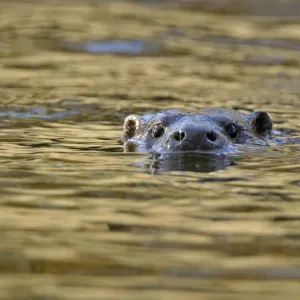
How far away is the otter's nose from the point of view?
23.8ft

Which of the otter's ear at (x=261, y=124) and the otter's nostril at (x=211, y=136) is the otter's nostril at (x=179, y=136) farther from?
the otter's ear at (x=261, y=124)

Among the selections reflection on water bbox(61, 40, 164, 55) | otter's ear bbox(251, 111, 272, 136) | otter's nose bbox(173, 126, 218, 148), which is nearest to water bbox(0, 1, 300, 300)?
reflection on water bbox(61, 40, 164, 55)

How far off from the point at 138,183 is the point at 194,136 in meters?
1.47

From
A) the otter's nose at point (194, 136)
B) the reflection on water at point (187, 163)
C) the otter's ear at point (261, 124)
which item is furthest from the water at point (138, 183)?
the otter's ear at point (261, 124)

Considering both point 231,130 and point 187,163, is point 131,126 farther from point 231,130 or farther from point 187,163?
point 187,163

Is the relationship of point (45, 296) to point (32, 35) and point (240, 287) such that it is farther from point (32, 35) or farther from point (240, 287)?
point (32, 35)

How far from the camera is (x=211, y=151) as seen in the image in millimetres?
7305

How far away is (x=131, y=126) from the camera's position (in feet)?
27.9

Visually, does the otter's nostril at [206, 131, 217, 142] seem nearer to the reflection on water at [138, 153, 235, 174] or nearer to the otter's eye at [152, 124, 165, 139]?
the reflection on water at [138, 153, 235, 174]

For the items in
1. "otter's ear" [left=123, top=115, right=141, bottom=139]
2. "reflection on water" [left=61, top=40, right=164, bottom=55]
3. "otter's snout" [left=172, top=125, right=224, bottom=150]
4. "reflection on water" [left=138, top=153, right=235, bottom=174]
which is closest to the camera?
"reflection on water" [left=138, top=153, right=235, bottom=174]

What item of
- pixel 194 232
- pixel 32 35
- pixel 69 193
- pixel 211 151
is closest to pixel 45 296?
pixel 194 232

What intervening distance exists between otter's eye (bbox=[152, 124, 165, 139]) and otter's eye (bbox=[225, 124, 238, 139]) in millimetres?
504

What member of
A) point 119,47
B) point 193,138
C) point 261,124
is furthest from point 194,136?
point 119,47

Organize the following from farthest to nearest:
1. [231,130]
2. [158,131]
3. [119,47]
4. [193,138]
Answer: [119,47], [231,130], [158,131], [193,138]
